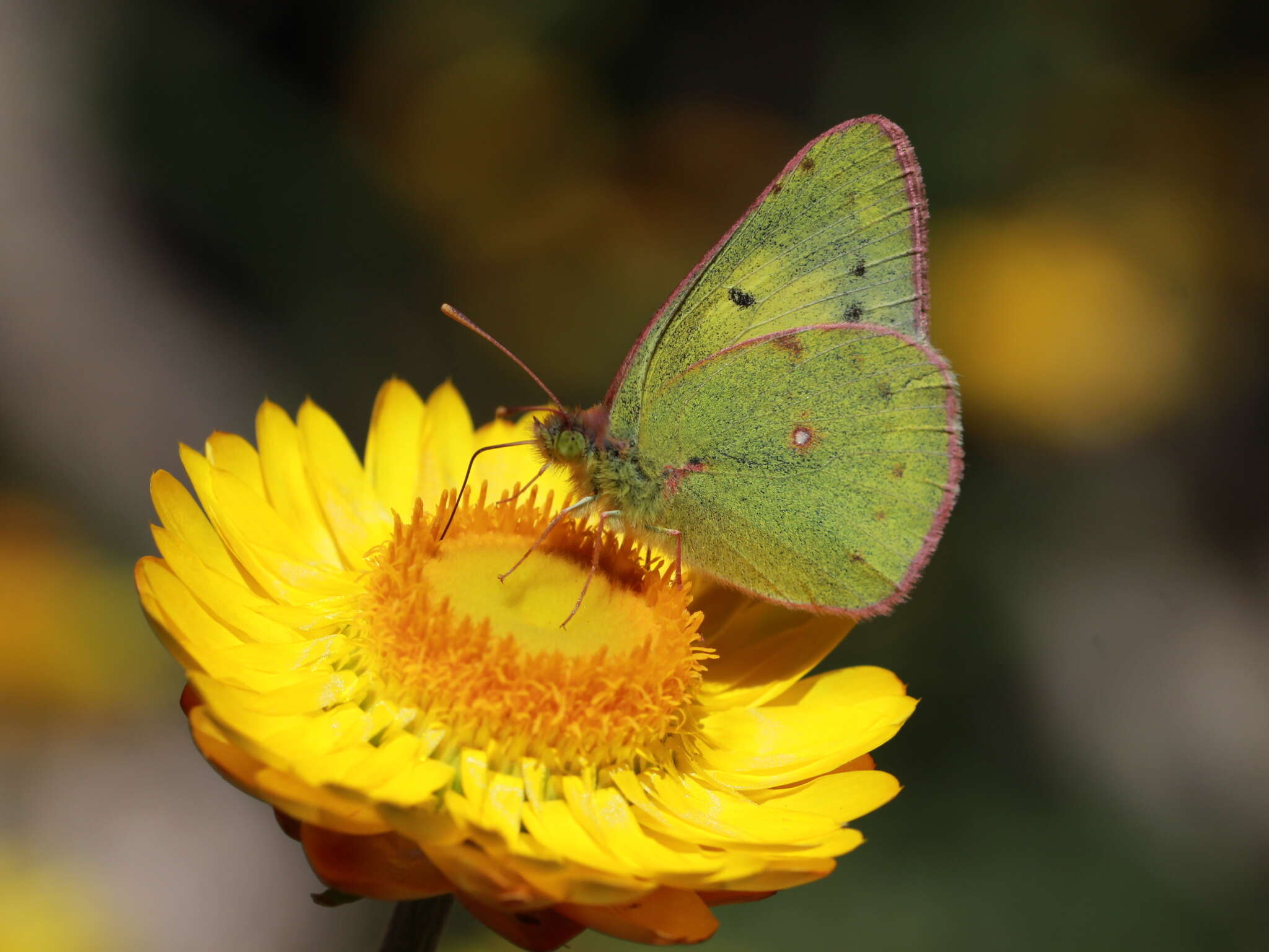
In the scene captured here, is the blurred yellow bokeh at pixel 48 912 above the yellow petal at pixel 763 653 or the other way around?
the other way around

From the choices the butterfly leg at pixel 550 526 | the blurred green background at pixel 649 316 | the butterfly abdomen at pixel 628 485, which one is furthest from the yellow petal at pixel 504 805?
the blurred green background at pixel 649 316

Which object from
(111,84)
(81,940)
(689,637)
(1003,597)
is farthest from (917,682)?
(111,84)

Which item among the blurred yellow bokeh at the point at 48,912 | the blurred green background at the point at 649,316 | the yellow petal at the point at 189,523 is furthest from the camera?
the blurred green background at the point at 649,316

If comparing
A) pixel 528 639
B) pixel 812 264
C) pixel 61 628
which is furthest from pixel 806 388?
pixel 61 628

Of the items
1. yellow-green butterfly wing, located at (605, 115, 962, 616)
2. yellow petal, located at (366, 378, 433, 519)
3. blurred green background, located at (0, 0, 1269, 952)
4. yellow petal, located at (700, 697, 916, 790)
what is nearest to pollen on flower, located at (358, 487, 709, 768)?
yellow petal, located at (700, 697, 916, 790)

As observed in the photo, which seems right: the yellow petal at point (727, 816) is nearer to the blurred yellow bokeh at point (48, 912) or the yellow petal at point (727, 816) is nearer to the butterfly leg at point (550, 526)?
the butterfly leg at point (550, 526)
